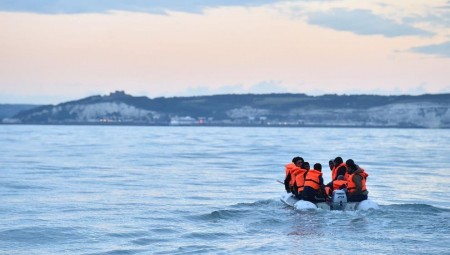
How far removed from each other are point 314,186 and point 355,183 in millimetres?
1250

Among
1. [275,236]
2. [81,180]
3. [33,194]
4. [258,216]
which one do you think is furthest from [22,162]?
[275,236]

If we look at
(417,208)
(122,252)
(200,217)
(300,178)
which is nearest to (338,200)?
(300,178)

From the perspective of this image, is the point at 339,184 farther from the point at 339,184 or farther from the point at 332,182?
the point at 332,182

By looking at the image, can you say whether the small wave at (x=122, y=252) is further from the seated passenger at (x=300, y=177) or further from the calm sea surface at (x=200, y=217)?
the seated passenger at (x=300, y=177)

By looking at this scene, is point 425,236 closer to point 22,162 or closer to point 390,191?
point 390,191

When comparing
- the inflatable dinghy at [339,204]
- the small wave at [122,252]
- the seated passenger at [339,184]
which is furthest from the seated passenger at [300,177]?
the small wave at [122,252]

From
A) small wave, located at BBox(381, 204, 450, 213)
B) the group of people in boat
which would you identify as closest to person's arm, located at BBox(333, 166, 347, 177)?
the group of people in boat

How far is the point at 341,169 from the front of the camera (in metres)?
25.4

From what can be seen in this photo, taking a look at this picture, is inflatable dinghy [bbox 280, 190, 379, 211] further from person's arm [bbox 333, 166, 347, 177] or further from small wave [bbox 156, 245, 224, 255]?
small wave [bbox 156, 245, 224, 255]

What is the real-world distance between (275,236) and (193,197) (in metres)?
10.3

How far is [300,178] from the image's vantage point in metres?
25.1

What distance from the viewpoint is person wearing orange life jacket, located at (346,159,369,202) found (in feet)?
80.1

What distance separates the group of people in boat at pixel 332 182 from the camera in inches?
961

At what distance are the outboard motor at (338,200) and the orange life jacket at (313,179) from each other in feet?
1.86
